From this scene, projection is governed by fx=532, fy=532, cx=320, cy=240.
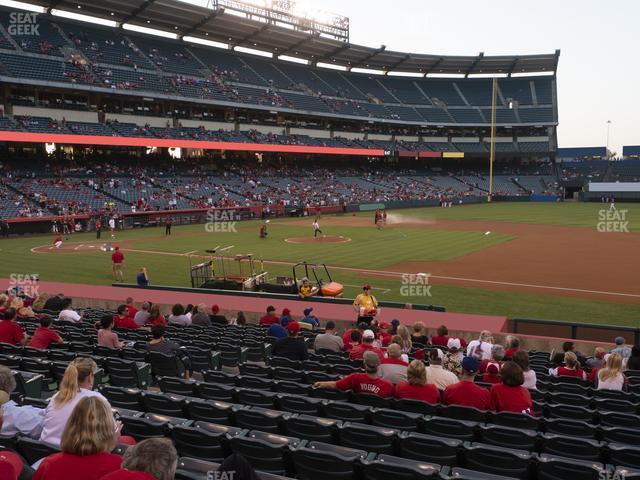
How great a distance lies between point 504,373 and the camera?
7305mm

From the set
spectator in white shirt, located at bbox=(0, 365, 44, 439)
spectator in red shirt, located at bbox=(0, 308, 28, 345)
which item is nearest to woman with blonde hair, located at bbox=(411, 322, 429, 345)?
spectator in red shirt, located at bbox=(0, 308, 28, 345)

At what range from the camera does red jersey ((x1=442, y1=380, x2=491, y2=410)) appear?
289 inches

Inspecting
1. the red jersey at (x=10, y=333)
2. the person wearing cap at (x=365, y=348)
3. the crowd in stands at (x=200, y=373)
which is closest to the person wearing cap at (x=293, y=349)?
the crowd in stands at (x=200, y=373)

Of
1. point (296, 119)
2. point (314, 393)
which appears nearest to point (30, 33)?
point (296, 119)

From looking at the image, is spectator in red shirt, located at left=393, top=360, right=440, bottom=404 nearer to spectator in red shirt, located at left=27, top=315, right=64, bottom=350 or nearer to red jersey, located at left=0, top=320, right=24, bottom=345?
spectator in red shirt, located at left=27, top=315, right=64, bottom=350

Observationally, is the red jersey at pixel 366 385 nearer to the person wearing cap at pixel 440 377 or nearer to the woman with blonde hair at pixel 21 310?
the person wearing cap at pixel 440 377

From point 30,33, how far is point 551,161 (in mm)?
88643

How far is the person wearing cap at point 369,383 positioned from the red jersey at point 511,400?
148 cm

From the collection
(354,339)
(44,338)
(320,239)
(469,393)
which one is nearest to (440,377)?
(469,393)

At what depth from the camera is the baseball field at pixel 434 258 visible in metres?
22.5

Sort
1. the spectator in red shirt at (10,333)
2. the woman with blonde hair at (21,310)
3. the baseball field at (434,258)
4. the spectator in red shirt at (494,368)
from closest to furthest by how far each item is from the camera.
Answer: the spectator in red shirt at (494,368) < the spectator in red shirt at (10,333) < the woman with blonde hair at (21,310) < the baseball field at (434,258)

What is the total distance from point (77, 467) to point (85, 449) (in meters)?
0.12

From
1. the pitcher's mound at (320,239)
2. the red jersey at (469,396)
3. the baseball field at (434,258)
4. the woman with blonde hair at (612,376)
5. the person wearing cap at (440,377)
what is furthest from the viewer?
the pitcher's mound at (320,239)

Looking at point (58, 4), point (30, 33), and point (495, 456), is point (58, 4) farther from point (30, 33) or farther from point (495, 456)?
point (495, 456)
